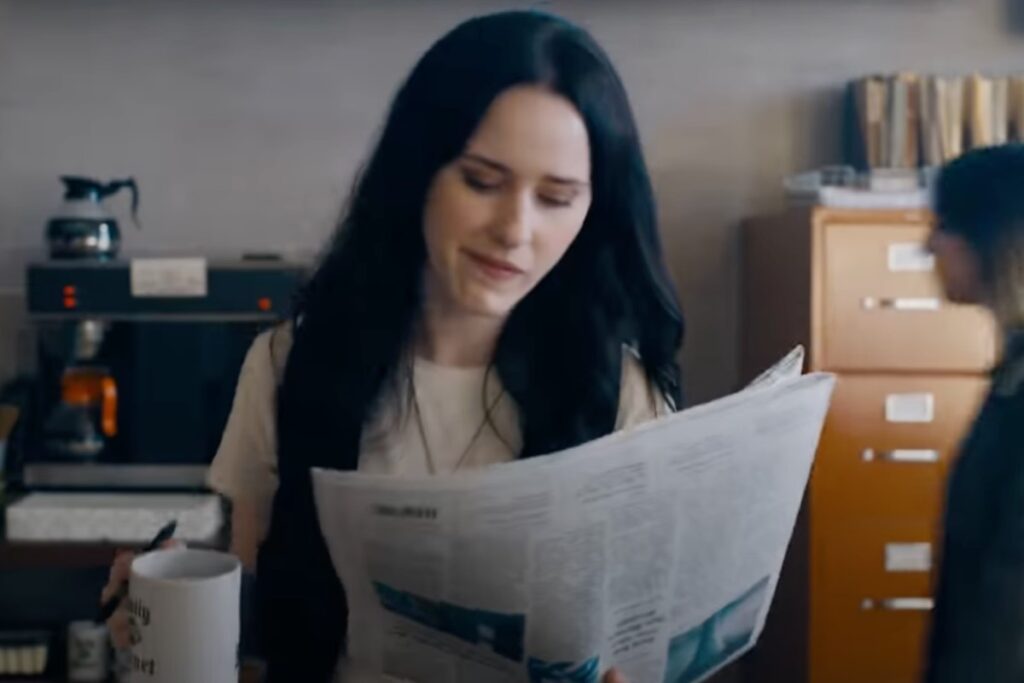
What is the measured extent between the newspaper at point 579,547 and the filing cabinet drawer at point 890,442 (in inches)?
48.6

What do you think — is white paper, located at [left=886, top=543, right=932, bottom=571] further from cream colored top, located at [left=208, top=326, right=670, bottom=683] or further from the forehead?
the forehead

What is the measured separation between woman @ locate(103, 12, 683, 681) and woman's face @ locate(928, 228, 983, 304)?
0.76 m

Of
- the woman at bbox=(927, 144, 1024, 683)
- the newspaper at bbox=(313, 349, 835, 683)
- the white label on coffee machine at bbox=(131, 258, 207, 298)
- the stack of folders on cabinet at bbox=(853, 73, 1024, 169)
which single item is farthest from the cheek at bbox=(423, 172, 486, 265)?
the stack of folders on cabinet at bbox=(853, 73, 1024, 169)

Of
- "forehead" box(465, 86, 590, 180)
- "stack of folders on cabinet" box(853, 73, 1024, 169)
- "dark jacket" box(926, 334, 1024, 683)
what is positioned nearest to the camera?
"forehead" box(465, 86, 590, 180)

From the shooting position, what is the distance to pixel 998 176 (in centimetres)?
160

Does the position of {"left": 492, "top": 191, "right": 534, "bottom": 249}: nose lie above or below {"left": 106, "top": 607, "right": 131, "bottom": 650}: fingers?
above

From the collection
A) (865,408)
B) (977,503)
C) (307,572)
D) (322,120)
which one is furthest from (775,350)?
(307,572)

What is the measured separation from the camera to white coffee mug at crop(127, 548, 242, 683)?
0.66 m

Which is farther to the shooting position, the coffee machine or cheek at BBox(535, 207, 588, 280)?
the coffee machine

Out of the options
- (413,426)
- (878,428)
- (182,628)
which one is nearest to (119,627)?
(182,628)

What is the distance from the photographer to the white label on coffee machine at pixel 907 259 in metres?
2.05

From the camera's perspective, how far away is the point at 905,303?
6.77 ft

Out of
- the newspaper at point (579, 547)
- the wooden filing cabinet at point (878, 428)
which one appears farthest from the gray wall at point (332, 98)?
the newspaper at point (579, 547)

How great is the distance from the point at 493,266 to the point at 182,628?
384 mm
